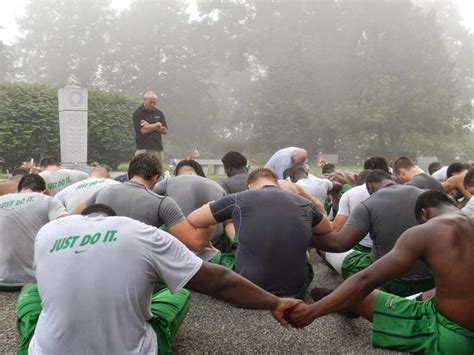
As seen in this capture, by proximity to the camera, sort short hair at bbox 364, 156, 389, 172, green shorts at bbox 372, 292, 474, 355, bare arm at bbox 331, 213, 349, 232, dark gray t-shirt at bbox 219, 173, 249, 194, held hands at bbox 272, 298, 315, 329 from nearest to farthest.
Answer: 1. green shorts at bbox 372, 292, 474, 355
2. held hands at bbox 272, 298, 315, 329
3. bare arm at bbox 331, 213, 349, 232
4. dark gray t-shirt at bbox 219, 173, 249, 194
5. short hair at bbox 364, 156, 389, 172

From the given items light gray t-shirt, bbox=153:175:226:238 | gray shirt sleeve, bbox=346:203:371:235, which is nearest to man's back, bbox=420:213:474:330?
gray shirt sleeve, bbox=346:203:371:235

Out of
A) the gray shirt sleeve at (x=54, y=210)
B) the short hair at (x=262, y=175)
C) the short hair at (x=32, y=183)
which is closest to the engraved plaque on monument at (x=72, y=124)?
the short hair at (x=32, y=183)

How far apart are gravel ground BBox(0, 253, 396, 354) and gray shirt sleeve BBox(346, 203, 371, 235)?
81 cm

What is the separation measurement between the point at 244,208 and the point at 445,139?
1307 inches

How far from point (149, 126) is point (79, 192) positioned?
3.20 meters

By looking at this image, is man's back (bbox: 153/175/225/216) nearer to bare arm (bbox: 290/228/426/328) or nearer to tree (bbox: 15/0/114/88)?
bare arm (bbox: 290/228/426/328)

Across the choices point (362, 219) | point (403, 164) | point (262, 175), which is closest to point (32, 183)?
point (262, 175)

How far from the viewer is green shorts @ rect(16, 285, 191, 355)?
2793 millimetres

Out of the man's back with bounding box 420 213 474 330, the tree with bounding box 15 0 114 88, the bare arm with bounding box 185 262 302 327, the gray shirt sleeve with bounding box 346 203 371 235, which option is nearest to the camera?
the bare arm with bounding box 185 262 302 327

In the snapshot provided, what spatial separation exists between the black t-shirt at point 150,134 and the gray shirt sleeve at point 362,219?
17.1 feet

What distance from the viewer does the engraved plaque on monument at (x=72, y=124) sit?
45.0 ft

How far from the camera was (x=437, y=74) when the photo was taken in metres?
32.8

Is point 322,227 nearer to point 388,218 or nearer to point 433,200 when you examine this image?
point 388,218

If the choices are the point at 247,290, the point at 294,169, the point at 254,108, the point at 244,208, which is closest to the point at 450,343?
the point at 247,290
